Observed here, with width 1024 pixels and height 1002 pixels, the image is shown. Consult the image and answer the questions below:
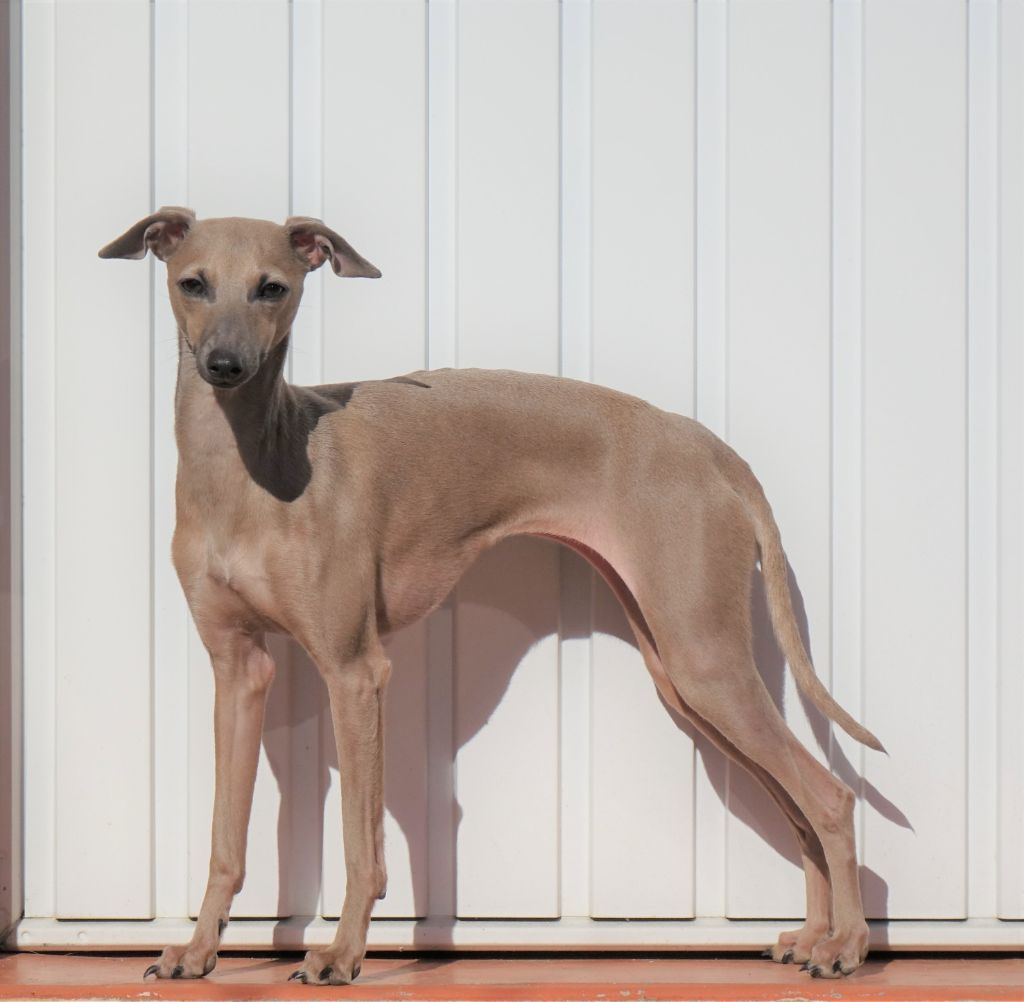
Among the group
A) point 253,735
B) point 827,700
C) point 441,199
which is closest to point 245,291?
point 441,199

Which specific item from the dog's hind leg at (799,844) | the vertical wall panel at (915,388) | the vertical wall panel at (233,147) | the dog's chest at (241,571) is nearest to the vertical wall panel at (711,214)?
the vertical wall panel at (915,388)

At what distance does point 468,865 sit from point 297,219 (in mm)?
1947

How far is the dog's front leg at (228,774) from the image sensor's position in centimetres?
350

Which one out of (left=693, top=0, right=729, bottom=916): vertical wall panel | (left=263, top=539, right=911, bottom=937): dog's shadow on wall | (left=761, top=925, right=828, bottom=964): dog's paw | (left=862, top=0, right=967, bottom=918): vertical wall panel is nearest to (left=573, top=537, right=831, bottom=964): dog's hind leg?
(left=761, top=925, right=828, bottom=964): dog's paw

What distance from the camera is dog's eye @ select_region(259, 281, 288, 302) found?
3262mm

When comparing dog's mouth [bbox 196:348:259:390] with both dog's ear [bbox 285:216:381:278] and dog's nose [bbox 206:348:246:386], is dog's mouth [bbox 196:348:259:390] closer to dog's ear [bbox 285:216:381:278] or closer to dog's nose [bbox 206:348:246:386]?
dog's nose [bbox 206:348:246:386]

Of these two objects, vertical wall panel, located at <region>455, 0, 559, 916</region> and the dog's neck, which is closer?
the dog's neck

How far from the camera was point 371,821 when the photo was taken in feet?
11.2

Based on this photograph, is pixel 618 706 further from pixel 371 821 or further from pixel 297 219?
pixel 297 219

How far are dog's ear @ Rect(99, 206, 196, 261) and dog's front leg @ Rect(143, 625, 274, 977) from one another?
98 cm

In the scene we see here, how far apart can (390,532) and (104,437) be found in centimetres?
99

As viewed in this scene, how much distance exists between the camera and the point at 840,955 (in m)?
3.57

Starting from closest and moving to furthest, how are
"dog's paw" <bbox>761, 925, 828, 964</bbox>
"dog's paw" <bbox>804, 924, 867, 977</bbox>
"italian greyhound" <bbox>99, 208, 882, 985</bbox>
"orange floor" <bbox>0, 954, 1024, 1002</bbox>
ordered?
"italian greyhound" <bbox>99, 208, 882, 985</bbox>
"orange floor" <bbox>0, 954, 1024, 1002</bbox>
"dog's paw" <bbox>804, 924, 867, 977</bbox>
"dog's paw" <bbox>761, 925, 828, 964</bbox>

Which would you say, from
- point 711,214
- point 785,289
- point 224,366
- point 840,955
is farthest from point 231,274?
point 840,955
